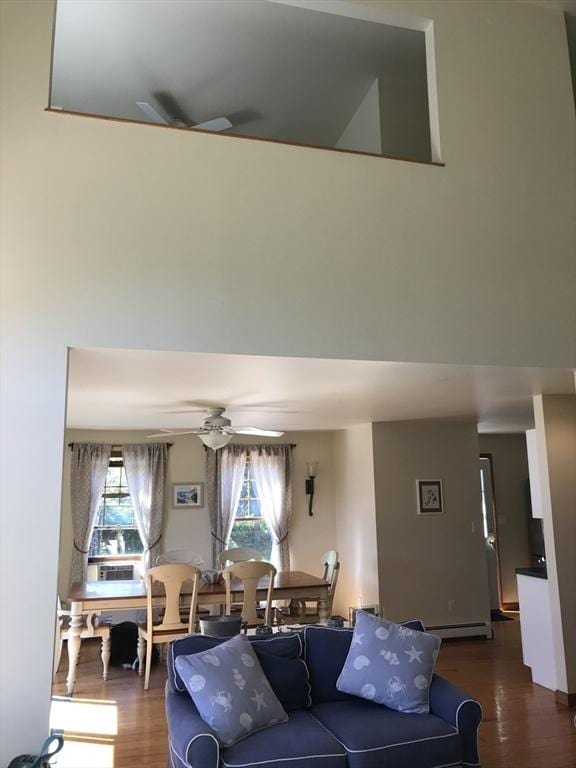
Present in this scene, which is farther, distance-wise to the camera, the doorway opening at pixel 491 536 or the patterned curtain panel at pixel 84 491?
the doorway opening at pixel 491 536

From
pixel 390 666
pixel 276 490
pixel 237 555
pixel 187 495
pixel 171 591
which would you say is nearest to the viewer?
pixel 390 666

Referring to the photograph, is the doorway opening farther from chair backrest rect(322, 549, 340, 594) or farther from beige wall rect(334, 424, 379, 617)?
chair backrest rect(322, 549, 340, 594)

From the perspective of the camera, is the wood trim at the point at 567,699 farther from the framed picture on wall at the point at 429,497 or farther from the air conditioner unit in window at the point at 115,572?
the air conditioner unit in window at the point at 115,572

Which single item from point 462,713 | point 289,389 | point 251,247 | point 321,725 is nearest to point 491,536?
point 289,389

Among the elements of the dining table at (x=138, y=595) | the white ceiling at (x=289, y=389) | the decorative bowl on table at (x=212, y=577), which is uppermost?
the white ceiling at (x=289, y=389)

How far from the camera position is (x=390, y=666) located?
11.4ft

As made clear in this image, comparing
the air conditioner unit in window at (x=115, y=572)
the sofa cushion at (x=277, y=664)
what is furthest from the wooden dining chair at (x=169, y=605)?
the air conditioner unit in window at (x=115, y=572)

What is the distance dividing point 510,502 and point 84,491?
585 cm

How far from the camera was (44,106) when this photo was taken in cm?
346

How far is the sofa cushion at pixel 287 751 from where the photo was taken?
288cm

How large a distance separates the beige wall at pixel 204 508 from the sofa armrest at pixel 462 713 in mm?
4879

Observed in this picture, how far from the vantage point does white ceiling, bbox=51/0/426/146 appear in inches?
187

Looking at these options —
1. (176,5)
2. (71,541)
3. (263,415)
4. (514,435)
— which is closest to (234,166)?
(176,5)

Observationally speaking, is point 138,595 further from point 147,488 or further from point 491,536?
point 491,536
